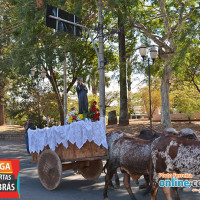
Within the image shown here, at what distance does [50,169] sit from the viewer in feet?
27.0

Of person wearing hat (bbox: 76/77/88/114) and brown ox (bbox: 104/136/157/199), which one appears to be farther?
person wearing hat (bbox: 76/77/88/114)

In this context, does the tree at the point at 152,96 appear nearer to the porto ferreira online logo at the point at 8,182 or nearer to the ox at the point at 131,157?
the porto ferreira online logo at the point at 8,182

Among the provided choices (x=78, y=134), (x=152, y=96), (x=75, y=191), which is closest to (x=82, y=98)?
(x=78, y=134)

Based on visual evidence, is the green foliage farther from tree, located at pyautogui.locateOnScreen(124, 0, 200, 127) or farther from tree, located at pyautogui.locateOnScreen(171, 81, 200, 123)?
tree, located at pyautogui.locateOnScreen(124, 0, 200, 127)

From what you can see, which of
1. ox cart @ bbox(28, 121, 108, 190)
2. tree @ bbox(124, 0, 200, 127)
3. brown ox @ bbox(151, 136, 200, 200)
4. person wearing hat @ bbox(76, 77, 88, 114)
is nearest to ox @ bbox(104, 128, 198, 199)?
ox cart @ bbox(28, 121, 108, 190)

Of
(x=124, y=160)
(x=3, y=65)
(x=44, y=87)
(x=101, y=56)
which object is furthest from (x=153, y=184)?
(x=44, y=87)

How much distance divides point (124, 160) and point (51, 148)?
2.33m

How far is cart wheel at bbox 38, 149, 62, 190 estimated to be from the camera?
26.3 feet

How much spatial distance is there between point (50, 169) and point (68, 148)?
0.81 meters

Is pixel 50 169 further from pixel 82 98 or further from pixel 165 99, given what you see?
pixel 165 99

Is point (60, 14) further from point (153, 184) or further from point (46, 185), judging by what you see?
point (153, 184)

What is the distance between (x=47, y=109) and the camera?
27.3 meters

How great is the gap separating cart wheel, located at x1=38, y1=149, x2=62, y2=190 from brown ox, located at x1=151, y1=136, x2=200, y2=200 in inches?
117

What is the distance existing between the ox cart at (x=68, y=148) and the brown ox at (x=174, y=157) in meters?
1.99
